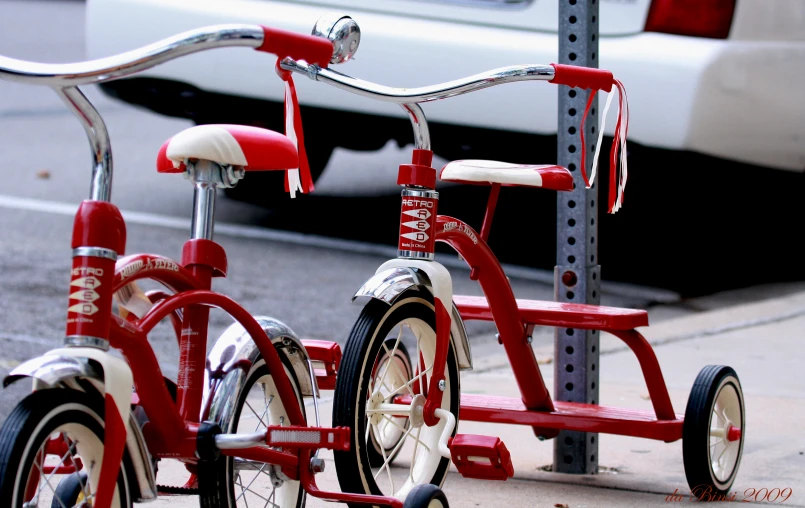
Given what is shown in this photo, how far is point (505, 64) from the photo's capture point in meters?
5.78

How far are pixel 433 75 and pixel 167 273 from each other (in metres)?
3.39

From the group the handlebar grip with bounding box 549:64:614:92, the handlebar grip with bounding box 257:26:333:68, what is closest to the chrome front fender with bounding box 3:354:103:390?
the handlebar grip with bounding box 257:26:333:68

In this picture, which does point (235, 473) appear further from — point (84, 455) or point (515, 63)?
point (515, 63)

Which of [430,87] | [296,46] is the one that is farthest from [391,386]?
[296,46]

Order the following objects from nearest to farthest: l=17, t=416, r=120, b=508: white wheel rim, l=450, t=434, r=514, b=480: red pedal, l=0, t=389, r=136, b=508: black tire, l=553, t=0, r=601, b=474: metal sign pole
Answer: l=0, t=389, r=136, b=508: black tire < l=17, t=416, r=120, b=508: white wheel rim < l=450, t=434, r=514, b=480: red pedal < l=553, t=0, r=601, b=474: metal sign pole

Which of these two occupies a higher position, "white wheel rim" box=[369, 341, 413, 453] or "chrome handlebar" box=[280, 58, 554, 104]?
"chrome handlebar" box=[280, 58, 554, 104]

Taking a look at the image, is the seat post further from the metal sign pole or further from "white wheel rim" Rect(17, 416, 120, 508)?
the metal sign pole

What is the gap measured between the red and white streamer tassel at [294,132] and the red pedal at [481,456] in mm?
719

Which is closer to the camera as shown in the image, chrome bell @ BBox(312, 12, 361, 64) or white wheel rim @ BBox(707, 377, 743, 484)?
chrome bell @ BBox(312, 12, 361, 64)

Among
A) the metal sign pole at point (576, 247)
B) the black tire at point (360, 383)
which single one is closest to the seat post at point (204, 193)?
the black tire at point (360, 383)

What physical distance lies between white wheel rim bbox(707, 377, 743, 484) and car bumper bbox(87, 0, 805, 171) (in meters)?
2.13

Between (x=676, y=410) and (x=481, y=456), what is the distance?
154 centimetres

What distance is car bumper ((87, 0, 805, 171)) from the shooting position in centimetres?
559

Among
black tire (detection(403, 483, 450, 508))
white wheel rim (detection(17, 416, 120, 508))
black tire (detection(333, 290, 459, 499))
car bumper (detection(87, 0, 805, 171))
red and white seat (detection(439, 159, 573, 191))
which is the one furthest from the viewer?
car bumper (detection(87, 0, 805, 171))
